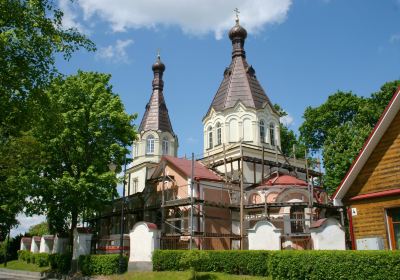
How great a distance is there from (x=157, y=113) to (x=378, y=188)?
99.9ft

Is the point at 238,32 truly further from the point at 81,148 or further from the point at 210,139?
the point at 81,148

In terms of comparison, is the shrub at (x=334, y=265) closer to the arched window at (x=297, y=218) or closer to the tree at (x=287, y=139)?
the arched window at (x=297, y=218)

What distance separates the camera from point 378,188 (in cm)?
1351

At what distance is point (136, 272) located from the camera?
21.1 metres

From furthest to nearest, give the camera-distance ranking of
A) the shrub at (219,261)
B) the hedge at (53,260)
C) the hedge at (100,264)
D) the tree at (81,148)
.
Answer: the hedge at (53,260) < the tree at (81,148) < the hedge at (100,264) < the shrub at (219,261)

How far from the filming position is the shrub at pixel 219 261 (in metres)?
17.3

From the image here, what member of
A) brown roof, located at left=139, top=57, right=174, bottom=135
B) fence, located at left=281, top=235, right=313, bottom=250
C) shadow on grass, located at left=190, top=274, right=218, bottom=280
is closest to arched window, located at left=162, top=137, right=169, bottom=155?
brown roof, located at left=139, top=57, right=174, bottom=135

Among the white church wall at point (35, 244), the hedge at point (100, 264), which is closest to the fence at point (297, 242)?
the hedge at point (100, 264)

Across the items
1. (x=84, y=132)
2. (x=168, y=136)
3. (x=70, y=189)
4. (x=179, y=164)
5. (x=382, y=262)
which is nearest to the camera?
(x=382, y=262)

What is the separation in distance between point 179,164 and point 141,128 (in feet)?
43.7

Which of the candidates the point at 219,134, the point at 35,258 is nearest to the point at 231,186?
the point at 219,134

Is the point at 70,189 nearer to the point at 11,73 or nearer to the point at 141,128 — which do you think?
the point at 11,73

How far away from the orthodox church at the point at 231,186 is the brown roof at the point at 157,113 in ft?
0.66

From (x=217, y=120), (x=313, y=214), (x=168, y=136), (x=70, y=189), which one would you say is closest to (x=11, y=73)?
(x=70, y=189)
